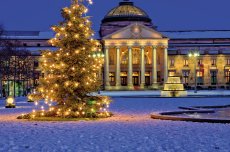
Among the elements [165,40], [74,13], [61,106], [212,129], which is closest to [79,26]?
[74,13]

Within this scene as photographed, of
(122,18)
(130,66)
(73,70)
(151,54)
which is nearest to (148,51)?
(151,54)

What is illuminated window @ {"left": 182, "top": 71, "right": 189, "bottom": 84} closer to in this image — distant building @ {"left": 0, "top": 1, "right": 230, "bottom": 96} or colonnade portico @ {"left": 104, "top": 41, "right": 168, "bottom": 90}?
distant building @ {"left": 0, "top": 1, "right": 230, "bottom": 96}

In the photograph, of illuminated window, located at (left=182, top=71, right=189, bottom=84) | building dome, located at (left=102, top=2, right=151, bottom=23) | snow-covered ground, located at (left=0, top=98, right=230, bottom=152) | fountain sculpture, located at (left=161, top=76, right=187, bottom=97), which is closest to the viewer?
snow-covered ground, located at (left=0, top=98, right=230, bottom=152)

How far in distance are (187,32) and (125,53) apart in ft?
80.7

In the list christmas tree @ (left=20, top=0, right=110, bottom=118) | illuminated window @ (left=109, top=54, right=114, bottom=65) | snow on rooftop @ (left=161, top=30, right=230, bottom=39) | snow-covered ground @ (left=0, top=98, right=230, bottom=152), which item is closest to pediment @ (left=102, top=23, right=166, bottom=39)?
illuminated window @ (left=109, top=54, right=114, bottom=65)

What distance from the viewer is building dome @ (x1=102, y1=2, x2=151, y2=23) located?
135 m

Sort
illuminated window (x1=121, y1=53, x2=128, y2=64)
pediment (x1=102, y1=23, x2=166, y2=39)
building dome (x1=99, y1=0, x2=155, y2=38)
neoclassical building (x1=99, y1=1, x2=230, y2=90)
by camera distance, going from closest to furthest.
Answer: pediment (x1=102, y1=23, x2=166, y2=39) < neoclassical building (x1=99, y1=1, x2=230, y2=90) < illuminated window (x1=121, y1=53, x2=128, y2=64) < building dome (x1=99, y1=0, x2=155, y2=38)

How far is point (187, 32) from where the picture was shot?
147 metres

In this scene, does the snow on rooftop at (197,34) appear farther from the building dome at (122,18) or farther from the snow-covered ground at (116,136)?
the snow-covered ground at (116,136)

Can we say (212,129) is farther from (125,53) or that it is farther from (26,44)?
(26,44)

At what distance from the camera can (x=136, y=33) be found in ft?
401

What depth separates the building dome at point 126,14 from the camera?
443ft

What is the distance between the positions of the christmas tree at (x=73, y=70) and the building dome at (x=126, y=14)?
10535cm

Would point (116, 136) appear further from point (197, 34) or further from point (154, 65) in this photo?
point (197, 34)
